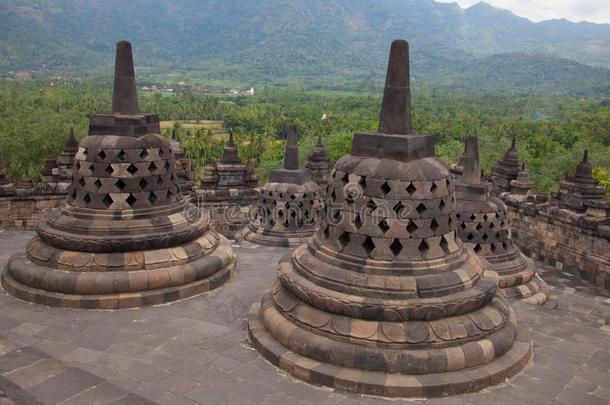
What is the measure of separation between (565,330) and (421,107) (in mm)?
113852

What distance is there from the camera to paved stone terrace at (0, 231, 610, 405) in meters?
5.55

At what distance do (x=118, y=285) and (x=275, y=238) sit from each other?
18.8ft

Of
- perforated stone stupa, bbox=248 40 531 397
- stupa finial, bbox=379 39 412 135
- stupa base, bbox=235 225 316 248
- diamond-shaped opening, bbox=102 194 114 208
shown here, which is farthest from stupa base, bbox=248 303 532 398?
stupa base, bbox=235 225 316 248

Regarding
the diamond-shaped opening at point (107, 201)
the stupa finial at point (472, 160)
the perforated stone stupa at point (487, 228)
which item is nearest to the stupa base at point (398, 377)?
the diamond-shaped opening at point (107, 201)

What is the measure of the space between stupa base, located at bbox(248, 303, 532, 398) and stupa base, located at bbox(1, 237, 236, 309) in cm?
245

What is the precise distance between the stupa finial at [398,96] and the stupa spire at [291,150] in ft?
21.8

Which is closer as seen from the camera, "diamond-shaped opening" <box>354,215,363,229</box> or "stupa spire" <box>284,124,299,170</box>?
"diamond-shaped opening" <box>354,215,363,229</box>

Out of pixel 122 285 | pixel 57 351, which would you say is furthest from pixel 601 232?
pixel 57 351

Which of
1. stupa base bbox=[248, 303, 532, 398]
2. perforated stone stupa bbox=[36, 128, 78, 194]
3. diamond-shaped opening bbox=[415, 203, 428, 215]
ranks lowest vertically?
stupa base bbox=[248, 303, 532, 398]

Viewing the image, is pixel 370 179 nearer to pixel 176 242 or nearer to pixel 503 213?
pixel 176 242

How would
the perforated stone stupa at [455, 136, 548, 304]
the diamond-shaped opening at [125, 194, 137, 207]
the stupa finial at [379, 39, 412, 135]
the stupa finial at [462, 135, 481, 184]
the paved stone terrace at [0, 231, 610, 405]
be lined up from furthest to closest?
the perforated stone stupa at [455, 136, 548, 304]
the stupa finial at [462, 135, 481, 184]
the diamond-shaped opening at [125, 194, 137, 207]
the stupa finial at [379, 39, 412, 135]
the paved stone terrace at [0, 231, 610, 405]

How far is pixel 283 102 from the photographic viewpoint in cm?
14238

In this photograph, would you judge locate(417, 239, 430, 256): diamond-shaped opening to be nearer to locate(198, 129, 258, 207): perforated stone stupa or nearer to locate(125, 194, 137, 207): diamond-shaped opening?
locate(125, 194, 137, 207): diamond-shaped opening

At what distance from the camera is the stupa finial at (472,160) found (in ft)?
33.3
